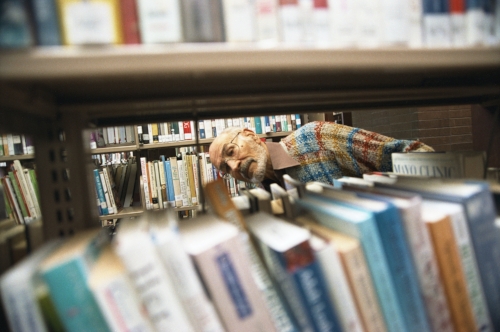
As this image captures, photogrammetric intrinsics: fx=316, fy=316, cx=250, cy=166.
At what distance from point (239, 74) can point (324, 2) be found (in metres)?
0.19

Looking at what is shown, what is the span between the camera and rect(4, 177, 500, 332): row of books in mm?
416

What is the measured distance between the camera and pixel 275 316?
49cm

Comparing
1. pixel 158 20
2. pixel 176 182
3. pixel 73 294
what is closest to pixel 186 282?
pixel 73 294

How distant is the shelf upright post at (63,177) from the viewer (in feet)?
2.25

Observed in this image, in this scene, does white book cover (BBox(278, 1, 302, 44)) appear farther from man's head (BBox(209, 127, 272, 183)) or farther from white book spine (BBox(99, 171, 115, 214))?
white book spine (BBox(99, 171, 115, 214))

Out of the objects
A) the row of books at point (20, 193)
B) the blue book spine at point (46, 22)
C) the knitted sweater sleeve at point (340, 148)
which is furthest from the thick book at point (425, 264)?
the row of books at point (20, 193)

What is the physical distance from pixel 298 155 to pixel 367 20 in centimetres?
149

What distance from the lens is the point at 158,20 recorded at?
1.51 feet

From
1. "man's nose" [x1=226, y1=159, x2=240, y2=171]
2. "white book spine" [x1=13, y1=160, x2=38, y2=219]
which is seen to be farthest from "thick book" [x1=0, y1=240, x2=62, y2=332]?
"white book spine" [x1=13, y1=160, x2=38, y2=219]

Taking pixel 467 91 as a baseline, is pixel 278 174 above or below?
below

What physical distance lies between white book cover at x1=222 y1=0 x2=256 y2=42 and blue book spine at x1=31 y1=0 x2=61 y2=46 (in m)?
0.24

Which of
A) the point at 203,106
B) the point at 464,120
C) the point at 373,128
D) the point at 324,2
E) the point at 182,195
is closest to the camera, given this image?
the point at 324,2

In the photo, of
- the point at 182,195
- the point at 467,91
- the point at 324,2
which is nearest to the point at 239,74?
the point at 324,2

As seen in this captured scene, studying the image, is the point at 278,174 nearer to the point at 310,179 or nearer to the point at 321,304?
the point at 310,179
